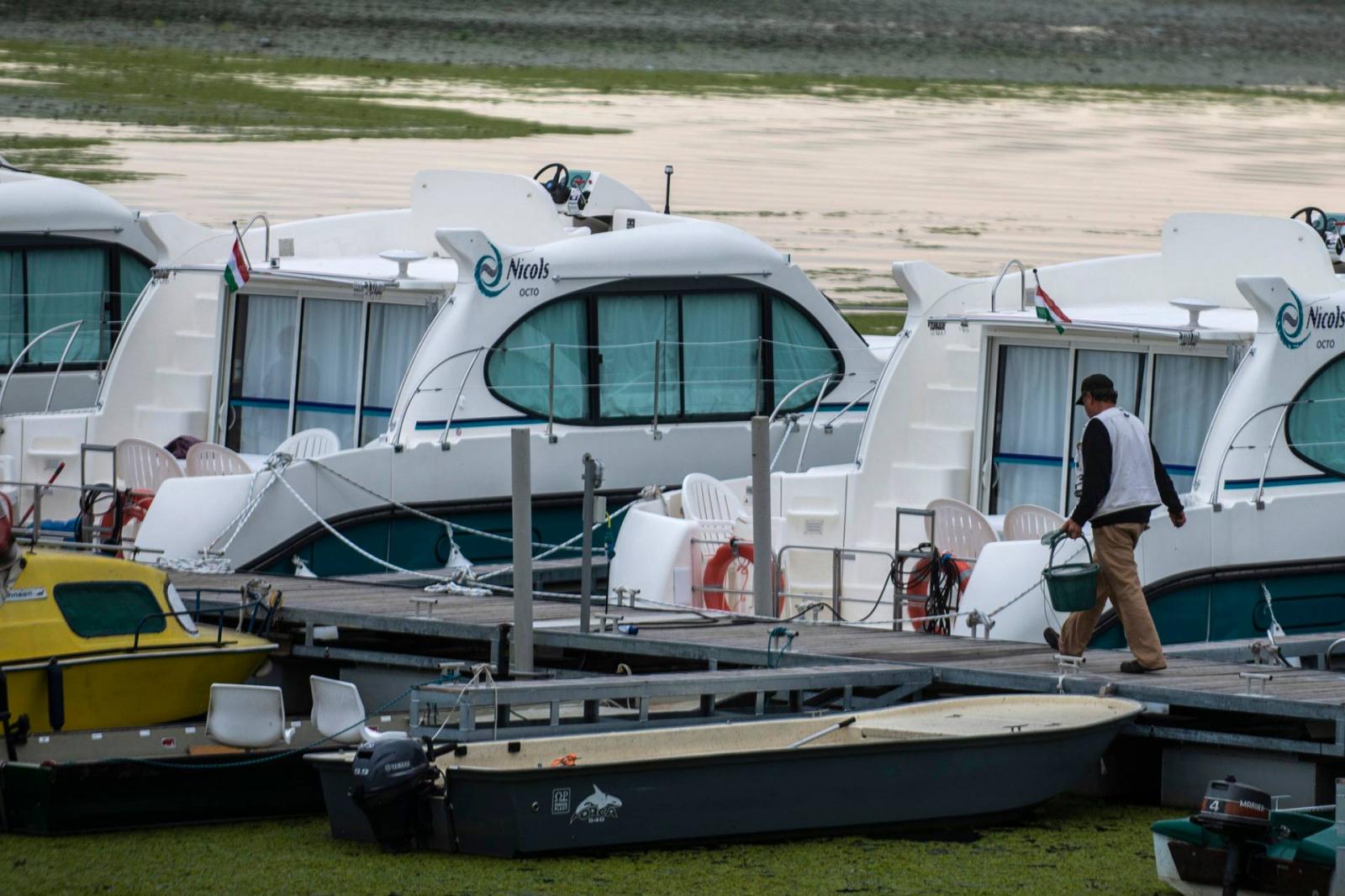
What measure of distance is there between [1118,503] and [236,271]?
25.1ft

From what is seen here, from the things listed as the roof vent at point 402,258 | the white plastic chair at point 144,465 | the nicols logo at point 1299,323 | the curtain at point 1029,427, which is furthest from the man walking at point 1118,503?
the white plastic chair at point 144,465

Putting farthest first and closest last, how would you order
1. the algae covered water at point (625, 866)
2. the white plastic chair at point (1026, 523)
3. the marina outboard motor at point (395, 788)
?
the white plastic chair at point (1026, 523) → the marina outboard motor at point (395, 788) → the algae covered water at point (625, 866)

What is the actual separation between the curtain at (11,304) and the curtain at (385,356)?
3568mm

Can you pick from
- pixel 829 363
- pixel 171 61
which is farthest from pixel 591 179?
pixel 171 61

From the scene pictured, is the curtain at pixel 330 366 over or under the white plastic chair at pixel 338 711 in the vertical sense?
over

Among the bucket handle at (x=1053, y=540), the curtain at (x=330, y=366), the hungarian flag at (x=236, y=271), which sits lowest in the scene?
the bucket handle at (x=1053, y=540)

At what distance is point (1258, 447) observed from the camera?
50.6ft

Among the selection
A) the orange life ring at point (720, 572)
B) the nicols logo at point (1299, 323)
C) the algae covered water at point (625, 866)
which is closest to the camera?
the algae covered water at point (625, 866)

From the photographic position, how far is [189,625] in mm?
14000

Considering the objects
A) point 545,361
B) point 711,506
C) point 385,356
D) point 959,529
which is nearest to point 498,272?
point 545,361

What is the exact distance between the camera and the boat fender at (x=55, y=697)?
12930mm

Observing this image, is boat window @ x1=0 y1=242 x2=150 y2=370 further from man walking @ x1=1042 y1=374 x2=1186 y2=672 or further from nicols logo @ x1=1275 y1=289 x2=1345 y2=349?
man walking @ x1=1042 y1=374 x2=1186 y2=672

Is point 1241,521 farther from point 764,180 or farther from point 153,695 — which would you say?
point 764,180

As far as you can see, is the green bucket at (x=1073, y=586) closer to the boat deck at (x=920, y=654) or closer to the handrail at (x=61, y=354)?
the boat deck at (x=920, y=654)
